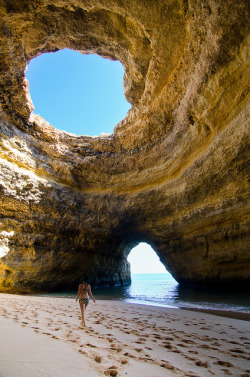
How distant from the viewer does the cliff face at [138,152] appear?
21.4 ft

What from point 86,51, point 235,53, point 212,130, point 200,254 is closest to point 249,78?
point 235,53

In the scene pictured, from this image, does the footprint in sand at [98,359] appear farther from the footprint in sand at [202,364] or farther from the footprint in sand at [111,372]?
the footprint in sand at [202,364]

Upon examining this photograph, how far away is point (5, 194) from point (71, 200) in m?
3.31

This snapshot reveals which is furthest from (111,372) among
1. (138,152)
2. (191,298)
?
(138,152)

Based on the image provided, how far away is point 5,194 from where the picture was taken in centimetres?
931

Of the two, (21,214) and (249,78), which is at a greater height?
(249,78)

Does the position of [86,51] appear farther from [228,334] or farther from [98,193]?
[228,334]

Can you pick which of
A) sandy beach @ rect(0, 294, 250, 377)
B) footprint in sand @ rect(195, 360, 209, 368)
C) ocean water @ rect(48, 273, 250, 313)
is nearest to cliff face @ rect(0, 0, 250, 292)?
ocean water @ rect(48, 273, 250, 313)

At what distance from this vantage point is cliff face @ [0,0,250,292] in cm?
651

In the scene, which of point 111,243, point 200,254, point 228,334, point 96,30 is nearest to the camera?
point 228,334

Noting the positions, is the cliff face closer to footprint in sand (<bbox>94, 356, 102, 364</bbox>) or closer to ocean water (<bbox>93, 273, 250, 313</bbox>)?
ocean water (<bbox>93, 273, 250, 313</bbox>)

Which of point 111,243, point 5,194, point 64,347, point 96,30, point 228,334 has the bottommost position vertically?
point 228,334

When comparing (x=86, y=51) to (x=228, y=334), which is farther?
(x=86, y=51)

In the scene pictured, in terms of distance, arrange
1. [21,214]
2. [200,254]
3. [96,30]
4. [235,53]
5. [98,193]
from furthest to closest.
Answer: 1. [98,193]
2. [200,254]
3. [21,214]
4. [96,30]
5. [235,53]
